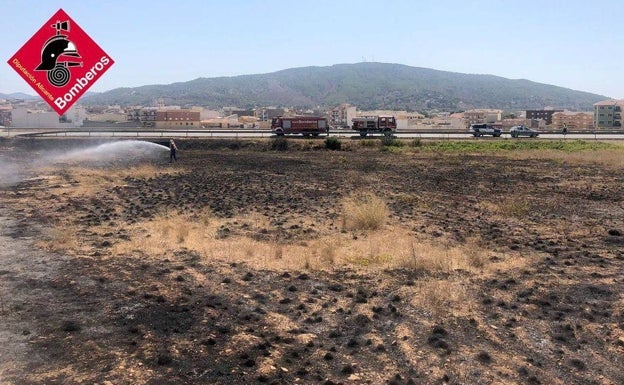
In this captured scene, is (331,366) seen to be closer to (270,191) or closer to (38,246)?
(38,246)

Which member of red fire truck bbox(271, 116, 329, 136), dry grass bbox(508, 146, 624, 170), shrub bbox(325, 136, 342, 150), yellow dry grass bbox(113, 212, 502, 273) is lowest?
yellow dry grass bbox(113, 212, 502, 273)

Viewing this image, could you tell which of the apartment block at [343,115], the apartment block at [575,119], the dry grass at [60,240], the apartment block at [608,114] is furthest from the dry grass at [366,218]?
the apartment block at [608,114]

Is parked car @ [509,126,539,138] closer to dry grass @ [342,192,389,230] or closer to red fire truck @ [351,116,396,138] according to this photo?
red fire truck @ [351,116,396,138]

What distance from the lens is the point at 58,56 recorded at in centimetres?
757

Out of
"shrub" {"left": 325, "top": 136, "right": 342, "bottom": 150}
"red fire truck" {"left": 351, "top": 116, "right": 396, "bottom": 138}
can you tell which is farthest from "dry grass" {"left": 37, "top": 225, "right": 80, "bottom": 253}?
"red fire truck" {"left": 351, "top": 116, "right": 396, "bottom": 138}

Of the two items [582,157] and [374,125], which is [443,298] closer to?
[582,157]

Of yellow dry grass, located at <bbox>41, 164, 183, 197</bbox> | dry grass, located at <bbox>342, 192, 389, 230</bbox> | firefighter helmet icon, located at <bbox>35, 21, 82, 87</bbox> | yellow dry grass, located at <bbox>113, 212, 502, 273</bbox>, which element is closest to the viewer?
firefighter helmet icon, located at <bbox>35, 21, 82, 87</bbox>

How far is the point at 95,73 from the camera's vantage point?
772 cm

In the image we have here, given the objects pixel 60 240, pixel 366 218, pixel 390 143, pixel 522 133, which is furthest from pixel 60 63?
pixel 522 133

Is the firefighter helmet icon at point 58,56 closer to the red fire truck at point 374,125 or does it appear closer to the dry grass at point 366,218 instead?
the dry grass at point 366,218

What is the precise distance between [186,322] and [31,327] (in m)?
2.33

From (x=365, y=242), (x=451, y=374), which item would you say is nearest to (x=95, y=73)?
(x=451, y=374)

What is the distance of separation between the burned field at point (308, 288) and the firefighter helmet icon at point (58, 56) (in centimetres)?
379

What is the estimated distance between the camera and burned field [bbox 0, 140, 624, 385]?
696 centimetres
